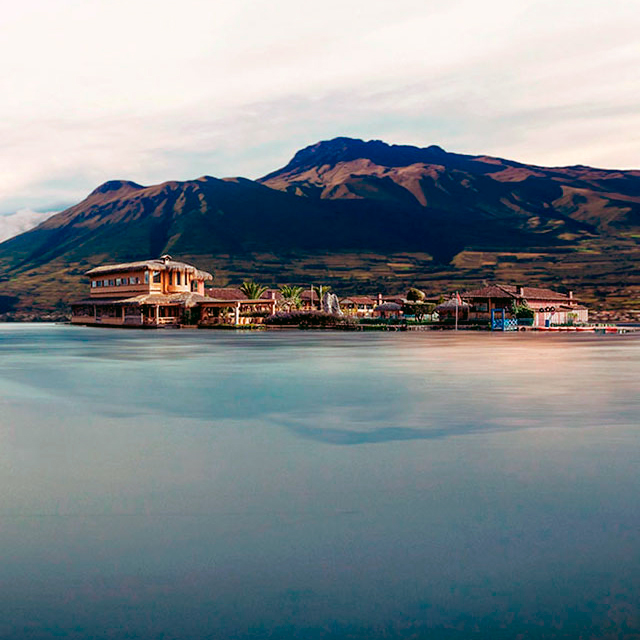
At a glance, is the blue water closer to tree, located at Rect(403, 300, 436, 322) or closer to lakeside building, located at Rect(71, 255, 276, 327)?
lakeside building, located at Rect(71, 255, 276, 327)

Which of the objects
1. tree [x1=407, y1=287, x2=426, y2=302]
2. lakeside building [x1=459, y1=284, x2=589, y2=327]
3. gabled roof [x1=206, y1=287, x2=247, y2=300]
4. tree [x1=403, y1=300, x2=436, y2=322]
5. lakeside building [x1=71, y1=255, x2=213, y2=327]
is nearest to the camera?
lakeside building [x1=71, y1=255, x2=213, y2=327]

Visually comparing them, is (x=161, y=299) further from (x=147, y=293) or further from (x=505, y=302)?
(x=505, y=302)

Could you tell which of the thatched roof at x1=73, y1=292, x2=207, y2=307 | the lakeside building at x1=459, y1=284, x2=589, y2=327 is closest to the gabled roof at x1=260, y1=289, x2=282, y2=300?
the thatched roof at x1=73, y1=292, x2=207, y2=307

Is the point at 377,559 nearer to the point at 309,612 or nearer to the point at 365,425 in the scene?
the point at 309,612

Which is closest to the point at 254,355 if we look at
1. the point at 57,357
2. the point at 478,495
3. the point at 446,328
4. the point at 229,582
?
the point at 57,357

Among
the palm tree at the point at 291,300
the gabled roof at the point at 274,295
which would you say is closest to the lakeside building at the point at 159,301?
the palm tree at the point at 291,300

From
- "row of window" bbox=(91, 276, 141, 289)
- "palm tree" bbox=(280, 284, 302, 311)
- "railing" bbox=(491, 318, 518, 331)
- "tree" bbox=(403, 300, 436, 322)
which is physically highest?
"row of window" bbox=(91, 276, 141, 289)

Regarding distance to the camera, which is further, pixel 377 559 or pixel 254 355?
pixel 254 355

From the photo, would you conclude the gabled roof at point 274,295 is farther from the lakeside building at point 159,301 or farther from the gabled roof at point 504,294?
the gabled roof at point 504,294

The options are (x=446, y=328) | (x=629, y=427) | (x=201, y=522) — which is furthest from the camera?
(x=446, y=328)
